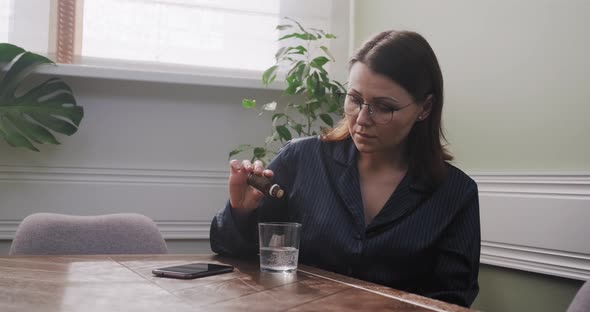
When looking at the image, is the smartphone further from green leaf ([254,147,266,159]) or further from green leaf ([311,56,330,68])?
green leaf ([311,56,330,68])

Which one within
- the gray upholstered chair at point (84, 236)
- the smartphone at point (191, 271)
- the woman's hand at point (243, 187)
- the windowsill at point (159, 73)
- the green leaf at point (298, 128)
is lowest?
the gray upholstered chair at point (84, 236)

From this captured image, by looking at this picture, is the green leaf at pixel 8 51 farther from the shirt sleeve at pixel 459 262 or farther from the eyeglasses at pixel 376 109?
the shirt sleeve at pixel 459 262

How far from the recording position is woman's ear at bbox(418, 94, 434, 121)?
5.59 ft

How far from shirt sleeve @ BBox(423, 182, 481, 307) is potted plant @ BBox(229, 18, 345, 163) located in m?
0.91

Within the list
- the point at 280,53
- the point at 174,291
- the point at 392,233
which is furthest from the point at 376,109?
the point at 280,53

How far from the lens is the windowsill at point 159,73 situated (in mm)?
2363

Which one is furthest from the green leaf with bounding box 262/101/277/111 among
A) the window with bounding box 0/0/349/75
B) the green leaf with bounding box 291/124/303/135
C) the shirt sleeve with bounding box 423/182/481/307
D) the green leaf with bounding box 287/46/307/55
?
the shirt sleeve with bounding box 423/182/481/307

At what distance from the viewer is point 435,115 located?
1741mm

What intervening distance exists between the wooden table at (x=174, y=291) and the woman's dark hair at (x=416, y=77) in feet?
1.50

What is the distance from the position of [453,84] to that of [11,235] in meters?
1.61

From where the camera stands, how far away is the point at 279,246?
131 cm

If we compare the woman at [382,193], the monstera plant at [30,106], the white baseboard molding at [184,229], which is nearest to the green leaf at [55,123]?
the monstera plant at [30,106]

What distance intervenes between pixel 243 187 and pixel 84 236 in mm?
512

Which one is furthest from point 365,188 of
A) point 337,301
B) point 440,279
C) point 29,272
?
point 29,272
